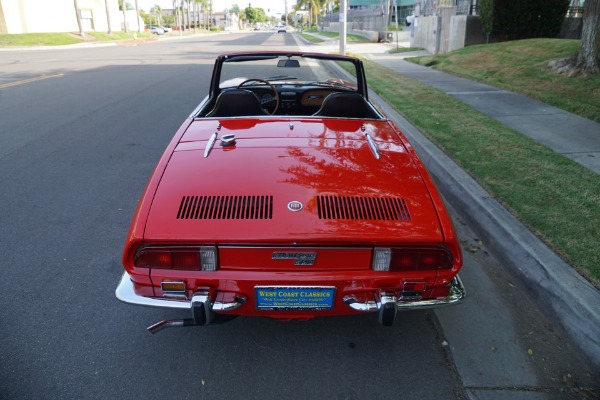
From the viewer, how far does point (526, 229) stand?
11.9 feet

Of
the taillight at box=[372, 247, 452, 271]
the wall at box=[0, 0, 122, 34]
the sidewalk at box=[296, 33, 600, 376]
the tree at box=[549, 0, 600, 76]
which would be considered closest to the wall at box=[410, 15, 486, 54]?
the tree at box=[549, 0, 600, 76]

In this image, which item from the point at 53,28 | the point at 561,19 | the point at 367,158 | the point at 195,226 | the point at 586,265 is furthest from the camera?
the point at 53,28

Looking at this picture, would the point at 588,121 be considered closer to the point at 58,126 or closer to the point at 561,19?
the point at 58,126

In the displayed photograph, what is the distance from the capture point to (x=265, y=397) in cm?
225

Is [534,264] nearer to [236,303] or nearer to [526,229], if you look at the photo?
[526,229]

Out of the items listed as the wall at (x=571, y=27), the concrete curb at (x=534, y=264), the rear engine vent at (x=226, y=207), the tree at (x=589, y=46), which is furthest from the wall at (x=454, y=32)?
the rear engine vent at (x=226, y=207)

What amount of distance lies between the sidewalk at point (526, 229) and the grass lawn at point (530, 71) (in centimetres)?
54

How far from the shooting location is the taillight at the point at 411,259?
2229mm

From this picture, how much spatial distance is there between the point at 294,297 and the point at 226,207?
57 cm

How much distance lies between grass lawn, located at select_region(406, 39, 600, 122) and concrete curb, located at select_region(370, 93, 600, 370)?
4.37 metres

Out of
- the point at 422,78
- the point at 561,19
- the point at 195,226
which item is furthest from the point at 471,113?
the point at 561,19

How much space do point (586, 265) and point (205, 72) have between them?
1355cm

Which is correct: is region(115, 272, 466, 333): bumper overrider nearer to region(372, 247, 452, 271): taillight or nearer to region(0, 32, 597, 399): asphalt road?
region(372, 247, 452, 271): taillight

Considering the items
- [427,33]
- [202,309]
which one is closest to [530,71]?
[202,309]
